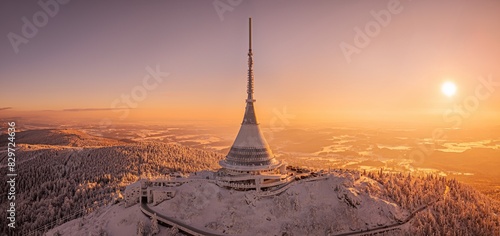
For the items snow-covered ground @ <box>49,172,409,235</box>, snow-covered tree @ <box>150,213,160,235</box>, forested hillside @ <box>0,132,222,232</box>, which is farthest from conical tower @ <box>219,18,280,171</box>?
forested hillside @ <box>0,132,222,232</box>

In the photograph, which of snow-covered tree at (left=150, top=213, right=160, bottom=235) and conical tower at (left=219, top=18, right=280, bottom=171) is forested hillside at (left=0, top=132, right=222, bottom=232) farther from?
conical tower at (left=219, top=18, right=280, bottom=171)

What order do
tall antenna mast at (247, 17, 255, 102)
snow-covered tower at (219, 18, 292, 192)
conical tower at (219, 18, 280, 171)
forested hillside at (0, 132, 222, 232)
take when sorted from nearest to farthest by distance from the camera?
snow-covered tower at (219, 18, 292, 192) → conical tower at (219, 18, 280, 171) → tall antenna mast at (247, 17, 255, 102) → forested hillside at (0, 132, 222, 232)

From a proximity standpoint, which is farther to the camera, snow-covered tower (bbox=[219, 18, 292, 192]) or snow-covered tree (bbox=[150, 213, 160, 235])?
snow-covered tower (bbox=[219, 18, 292, 192])

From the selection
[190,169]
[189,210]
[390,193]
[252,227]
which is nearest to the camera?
[252,227]

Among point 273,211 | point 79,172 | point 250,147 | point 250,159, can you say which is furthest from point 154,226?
point 79,172

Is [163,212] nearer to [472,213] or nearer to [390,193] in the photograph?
[390,193]

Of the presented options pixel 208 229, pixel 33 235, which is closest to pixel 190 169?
pixel 33 235

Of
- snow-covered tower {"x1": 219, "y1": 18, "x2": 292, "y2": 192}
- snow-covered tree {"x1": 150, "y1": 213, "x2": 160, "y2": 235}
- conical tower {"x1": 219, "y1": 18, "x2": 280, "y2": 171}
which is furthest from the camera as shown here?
conical tower {"x1": 219, "y1": 18, "x2": 280, "y2": 171}

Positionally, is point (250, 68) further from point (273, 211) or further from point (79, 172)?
point (79, 172)
